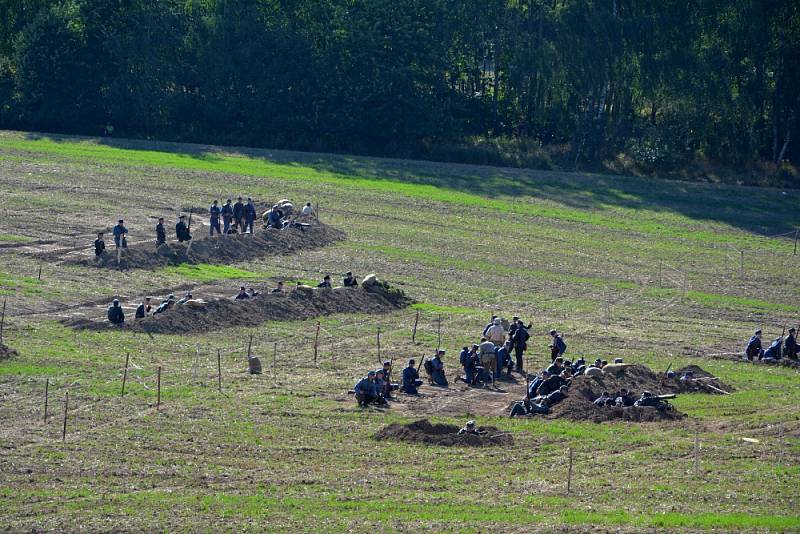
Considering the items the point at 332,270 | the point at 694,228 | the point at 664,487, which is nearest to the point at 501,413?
the point at 664,487

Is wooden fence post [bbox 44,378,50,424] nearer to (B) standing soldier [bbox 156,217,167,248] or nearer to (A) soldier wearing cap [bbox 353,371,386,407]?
(A) soldier wearing cap [bbox 353,371,386,407]

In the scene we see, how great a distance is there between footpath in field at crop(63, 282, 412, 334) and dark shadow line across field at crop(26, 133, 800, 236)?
26.6 meters

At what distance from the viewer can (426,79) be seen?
298 ft

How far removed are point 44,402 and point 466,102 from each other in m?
62.8

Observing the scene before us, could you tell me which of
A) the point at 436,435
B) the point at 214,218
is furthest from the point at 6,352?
the point at 214,218

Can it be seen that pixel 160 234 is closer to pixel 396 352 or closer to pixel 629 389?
pixel 396 352

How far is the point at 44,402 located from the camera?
33125mm

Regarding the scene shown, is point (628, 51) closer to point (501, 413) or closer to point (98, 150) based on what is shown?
point (98, 150)

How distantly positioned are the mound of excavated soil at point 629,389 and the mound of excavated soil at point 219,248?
21714mm

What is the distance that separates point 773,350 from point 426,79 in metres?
51.5

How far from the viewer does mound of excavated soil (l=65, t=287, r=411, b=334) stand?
42250 millimetres

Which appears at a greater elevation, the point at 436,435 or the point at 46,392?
the point at 436,435

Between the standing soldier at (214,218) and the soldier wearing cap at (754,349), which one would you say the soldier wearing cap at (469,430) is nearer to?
the soldier wearing cap at (754,349)

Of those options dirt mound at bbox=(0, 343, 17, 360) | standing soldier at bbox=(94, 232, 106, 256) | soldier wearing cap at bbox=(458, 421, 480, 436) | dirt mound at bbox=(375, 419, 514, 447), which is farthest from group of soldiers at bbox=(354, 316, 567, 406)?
standing soldier at bbox=(94, 232, 106, 256)
